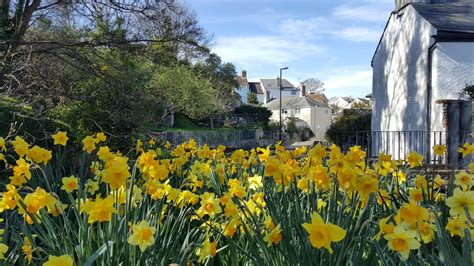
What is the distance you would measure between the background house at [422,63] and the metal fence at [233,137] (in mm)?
11575

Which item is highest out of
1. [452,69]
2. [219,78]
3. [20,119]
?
[219,78]

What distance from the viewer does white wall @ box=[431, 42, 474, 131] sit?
1204 cm

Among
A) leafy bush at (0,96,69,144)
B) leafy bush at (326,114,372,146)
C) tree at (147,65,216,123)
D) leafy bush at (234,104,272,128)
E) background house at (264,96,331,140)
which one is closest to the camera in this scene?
leafy bush at (0,96,69,144)

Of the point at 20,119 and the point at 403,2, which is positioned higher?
the point at 403,2

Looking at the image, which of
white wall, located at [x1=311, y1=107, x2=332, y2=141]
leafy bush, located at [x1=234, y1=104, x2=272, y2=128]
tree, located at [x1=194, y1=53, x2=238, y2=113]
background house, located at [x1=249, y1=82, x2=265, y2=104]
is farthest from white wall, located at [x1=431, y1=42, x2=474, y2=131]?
background house, located at [x1=249, y1=82, x2=265, y2=104]

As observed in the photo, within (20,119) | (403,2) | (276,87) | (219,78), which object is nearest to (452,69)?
(403,2)

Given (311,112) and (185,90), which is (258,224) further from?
(311,112)

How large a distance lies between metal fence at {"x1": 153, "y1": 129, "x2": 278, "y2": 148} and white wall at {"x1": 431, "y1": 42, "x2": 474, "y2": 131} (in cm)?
1433

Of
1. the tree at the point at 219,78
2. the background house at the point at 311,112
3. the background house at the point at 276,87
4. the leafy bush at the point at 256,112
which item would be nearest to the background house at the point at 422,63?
the tree at the point at 219,78

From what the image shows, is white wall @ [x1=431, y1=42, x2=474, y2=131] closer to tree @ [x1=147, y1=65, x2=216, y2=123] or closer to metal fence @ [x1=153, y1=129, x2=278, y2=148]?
metal fence @ [x1=153, y1=129, x2=278, y2=148]

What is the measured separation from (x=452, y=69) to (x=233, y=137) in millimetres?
21453

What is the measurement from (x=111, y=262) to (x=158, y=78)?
2462 cm

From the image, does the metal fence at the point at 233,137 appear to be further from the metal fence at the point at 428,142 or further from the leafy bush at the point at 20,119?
the leafy bush at the point at 20,119

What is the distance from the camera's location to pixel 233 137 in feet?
107
